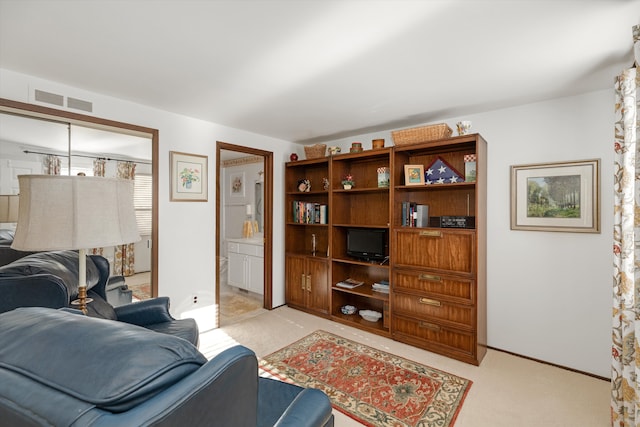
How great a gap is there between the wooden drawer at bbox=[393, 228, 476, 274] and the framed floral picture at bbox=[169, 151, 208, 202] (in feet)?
7.37

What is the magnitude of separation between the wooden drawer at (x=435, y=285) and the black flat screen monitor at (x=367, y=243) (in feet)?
1.35

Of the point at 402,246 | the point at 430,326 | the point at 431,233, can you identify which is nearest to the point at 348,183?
the point at 402,246

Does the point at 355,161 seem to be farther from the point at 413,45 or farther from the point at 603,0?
the point at 603,0

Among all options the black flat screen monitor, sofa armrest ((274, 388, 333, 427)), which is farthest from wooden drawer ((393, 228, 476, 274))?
sofa armrest ((274, 388, 333, 427))

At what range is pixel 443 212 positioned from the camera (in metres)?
3.28

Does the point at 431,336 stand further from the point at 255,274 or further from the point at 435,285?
the point at 255,274

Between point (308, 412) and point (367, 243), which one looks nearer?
point (308, 412)

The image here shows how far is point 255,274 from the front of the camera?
4527 millimetres

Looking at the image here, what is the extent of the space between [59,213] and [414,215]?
285 cm

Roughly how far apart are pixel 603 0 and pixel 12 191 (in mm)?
3927

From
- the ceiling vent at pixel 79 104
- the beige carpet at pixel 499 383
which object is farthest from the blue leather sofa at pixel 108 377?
the ceiling vent at pixel 79 104

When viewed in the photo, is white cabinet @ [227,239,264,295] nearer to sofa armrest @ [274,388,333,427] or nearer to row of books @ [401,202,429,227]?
row of books @ [401,202,429,227]

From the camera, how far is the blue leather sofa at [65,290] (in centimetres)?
Answer: 137

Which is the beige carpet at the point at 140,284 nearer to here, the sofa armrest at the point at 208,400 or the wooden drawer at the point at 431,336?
the wooden drawer at the point at 431,336
